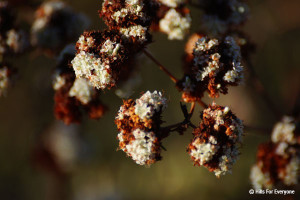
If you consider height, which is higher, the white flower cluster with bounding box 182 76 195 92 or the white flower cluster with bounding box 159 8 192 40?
the white flower cluster with bounding box 159 8 192 40

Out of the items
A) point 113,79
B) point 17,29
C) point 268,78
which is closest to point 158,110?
point 113,79

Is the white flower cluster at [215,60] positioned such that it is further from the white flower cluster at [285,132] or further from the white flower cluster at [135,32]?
the white flower cluster at [285,132]

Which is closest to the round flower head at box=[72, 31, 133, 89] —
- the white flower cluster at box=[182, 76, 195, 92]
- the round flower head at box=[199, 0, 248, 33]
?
the white flower cluster at box=[182, 76, 195, 92]

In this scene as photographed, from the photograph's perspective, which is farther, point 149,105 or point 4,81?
point 4,81

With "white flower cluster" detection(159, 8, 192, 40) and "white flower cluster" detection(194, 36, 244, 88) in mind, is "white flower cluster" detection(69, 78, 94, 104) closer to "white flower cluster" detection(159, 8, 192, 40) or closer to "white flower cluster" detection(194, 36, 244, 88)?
"white flower cluster" detection(159, 8, 192, 40)

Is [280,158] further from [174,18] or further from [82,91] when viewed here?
[82,91]

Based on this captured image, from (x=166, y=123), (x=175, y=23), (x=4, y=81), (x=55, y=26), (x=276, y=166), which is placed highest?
(x=166, y=123)

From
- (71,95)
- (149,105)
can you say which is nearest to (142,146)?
(149,105)

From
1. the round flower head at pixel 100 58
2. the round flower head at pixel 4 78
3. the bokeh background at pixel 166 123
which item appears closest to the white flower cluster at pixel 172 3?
the round flower head at pixel 100 58
